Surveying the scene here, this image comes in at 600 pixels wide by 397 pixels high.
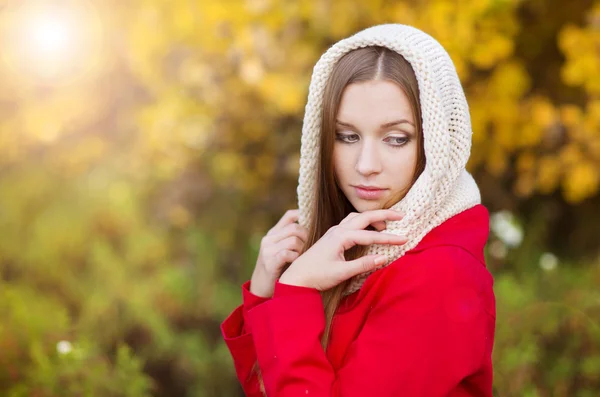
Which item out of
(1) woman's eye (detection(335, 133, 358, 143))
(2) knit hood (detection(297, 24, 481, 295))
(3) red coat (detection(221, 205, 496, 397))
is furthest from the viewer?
(1) woman's eye (detection(335, 133, 358, 143))

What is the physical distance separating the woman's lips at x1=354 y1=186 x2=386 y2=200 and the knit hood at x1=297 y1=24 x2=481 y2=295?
5 centimetres

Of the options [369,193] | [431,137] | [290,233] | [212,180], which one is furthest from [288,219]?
Result: [212,180]

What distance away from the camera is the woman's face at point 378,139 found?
1.54m

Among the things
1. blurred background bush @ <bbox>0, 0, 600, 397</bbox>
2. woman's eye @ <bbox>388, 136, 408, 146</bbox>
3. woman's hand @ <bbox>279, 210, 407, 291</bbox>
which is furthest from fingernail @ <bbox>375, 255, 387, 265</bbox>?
blurred background bush @ <bbox>0, 0, 600, 397</bbox>

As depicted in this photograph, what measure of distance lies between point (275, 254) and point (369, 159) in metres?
0.42

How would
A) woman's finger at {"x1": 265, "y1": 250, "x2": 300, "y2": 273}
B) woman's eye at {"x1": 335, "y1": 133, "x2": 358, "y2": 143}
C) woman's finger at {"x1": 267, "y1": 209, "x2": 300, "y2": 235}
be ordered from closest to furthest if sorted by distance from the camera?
woman's eye at {"x1": 335, "y1": 133, "x2": 358, "y2": 143}, woman's finger at {"x1": 265, "y1": 250, "x2": 300, "y2": 273}, woman's finger at {"x1": 267, "y1": 209, "x2": 300, "y2": 235}

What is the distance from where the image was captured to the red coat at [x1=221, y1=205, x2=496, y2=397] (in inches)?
55.2

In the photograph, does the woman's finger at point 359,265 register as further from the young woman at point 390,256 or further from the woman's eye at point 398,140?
the woman's eye at point 398,140

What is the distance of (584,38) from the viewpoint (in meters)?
3.43

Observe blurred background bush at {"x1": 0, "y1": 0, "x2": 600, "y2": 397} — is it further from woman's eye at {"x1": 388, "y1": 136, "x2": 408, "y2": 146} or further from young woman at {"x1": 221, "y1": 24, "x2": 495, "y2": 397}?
woman's eye at {"x1": 388, "y1": 136, "x2": 408, "y2": 146}

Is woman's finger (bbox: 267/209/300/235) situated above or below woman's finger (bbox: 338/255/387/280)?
below

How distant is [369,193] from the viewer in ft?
5.26

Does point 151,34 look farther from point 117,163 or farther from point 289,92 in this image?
point 117,163

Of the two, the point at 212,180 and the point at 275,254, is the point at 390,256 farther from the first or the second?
the point at 212,180
